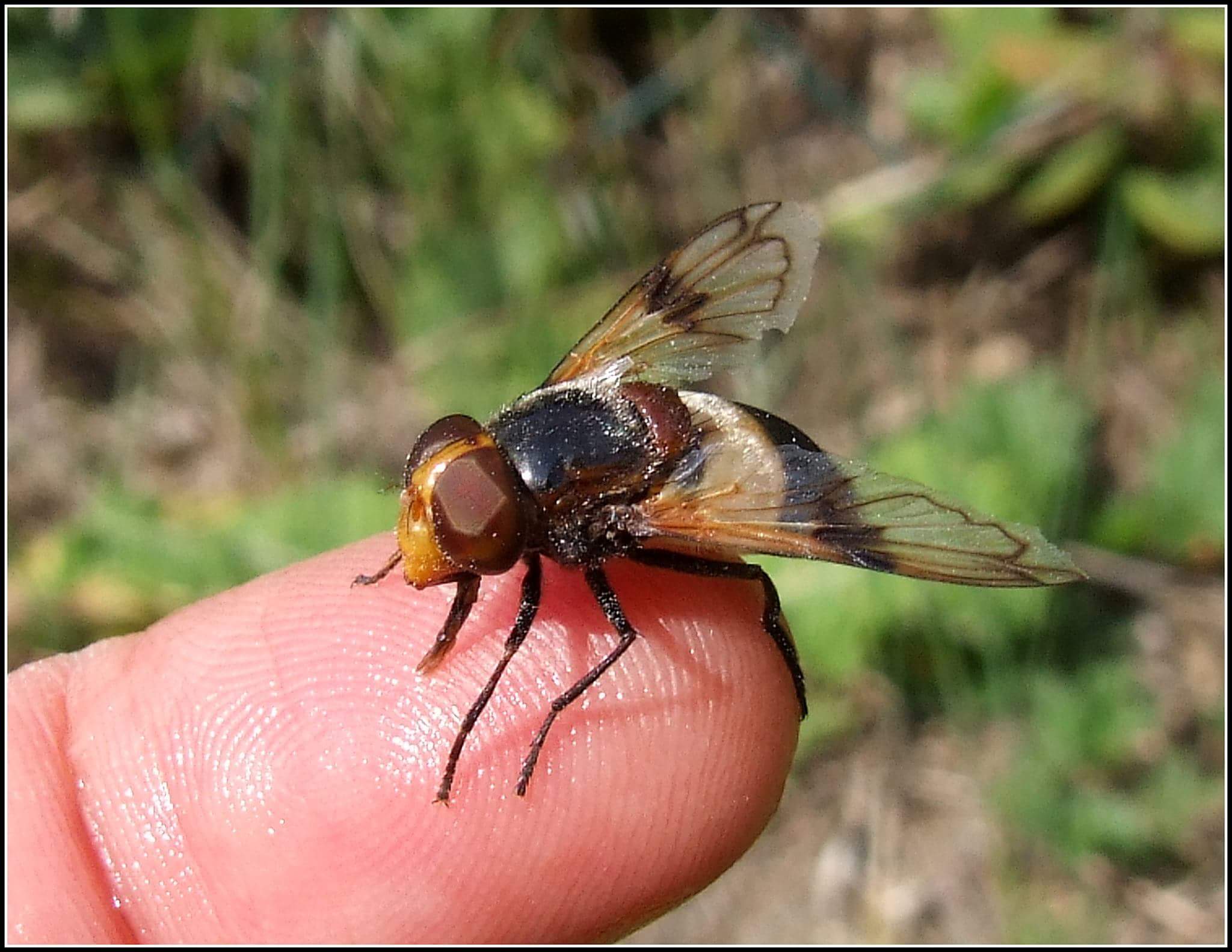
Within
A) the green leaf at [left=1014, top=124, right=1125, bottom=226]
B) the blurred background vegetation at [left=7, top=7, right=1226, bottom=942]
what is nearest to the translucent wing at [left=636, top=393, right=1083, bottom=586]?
the blurred background vegetation at [left=7, top=7, right=1226, bottom=942]

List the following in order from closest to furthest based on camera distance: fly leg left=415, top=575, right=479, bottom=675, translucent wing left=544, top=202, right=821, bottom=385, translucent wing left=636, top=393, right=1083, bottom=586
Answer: translucent wing left=636, top=393, right=1083, bottom=586 < fly leg left=415, top=575, right=479, bottom=675 < translucent wing left=544, top=202, right=821, bottom=385

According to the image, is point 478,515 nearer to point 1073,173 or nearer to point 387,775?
point 387,775

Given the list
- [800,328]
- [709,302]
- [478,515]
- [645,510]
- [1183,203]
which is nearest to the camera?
[478,515]

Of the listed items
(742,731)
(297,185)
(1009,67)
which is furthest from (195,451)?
(1009,67)

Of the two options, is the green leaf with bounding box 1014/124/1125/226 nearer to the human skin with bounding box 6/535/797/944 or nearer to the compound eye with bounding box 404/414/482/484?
the human skin with bounding box 6/535/797/944

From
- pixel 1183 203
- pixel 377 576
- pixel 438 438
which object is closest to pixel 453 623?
pixel 377 576

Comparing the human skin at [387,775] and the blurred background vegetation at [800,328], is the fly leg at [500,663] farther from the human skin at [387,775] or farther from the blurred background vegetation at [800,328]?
the blurred background vegetation at [800,328]
